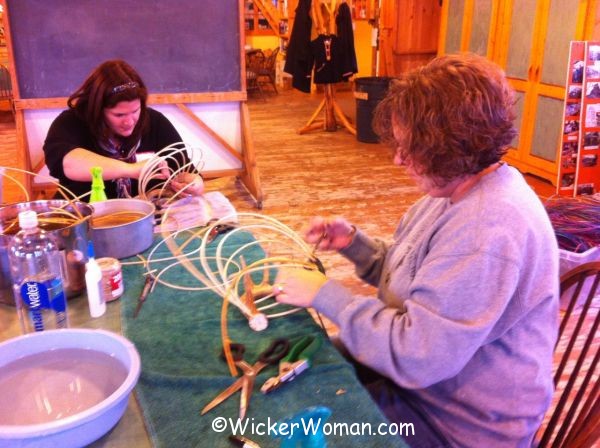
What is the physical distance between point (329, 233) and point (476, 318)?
0.53 metres

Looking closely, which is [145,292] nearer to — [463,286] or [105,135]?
[463,286]

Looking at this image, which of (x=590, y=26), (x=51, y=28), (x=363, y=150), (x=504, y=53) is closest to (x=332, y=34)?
(x=363, y=150)

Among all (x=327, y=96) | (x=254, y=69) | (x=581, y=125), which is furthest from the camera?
(x=254, y=69)

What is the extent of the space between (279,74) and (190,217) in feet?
30.8

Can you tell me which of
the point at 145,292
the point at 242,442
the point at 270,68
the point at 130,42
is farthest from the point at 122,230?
the point at 270,68

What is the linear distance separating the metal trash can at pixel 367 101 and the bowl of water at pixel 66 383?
5060 millimetres

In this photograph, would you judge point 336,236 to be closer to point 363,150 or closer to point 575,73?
point 575,73

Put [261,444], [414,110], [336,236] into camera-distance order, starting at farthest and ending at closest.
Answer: [336,236], [414,110], [261,444]

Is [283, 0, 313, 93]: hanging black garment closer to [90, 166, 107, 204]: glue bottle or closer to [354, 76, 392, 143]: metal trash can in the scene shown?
[354, 76, 392, 143]: metal trash can

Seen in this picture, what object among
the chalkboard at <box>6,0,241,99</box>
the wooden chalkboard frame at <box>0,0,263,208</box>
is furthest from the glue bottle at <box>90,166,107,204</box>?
the chalkboard at <box>6,0,241,99</box>

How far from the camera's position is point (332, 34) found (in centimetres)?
605

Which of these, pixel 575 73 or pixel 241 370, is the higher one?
pixel 575 73

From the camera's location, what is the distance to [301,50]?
6.18 meters

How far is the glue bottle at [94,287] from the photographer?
3.61 feet
